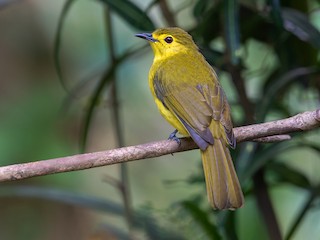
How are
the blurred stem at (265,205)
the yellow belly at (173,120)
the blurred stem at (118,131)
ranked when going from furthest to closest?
the blurred stem at (118,131) < the blurred stem at (265,205) < the yellow belly at (173,120)

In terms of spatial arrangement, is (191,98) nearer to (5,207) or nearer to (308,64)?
(308,64)

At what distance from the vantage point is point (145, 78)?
16.7 feet

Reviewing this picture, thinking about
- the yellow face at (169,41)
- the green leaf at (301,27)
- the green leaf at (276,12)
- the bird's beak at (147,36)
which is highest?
the bird's beak at (147,36)

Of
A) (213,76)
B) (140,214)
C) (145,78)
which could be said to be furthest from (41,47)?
(213,76)

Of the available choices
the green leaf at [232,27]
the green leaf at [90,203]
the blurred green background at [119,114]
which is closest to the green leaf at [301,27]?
the blurred green background at [119,114]

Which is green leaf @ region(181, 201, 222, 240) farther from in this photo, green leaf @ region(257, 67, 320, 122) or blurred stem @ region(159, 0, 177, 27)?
blurred stem @ region(159, 0, 177, 27)

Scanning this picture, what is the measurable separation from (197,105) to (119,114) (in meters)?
0.83

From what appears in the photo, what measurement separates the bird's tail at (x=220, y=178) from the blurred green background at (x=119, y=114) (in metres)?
0.53

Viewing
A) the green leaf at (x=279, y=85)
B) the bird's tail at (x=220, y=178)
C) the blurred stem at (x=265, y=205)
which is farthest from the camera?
the blurred stem at (x=265, y=205)

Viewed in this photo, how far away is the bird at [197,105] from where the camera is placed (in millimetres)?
2559

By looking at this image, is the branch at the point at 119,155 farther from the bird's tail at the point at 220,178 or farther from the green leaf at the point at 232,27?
the green leaf at the point at 232,27

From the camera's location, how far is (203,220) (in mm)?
2893

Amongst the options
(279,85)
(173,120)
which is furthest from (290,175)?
(173,120)

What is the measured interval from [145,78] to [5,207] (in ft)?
4.02
